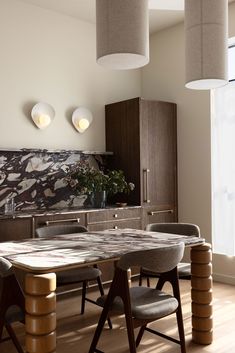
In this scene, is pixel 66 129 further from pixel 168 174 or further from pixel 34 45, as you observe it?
pixel 168 174

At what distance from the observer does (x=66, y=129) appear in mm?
4926

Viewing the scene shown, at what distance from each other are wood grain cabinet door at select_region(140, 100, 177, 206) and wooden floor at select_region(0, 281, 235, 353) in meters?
1.43

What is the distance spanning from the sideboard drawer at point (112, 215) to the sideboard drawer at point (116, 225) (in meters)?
0.04

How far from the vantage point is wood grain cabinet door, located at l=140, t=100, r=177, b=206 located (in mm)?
4859

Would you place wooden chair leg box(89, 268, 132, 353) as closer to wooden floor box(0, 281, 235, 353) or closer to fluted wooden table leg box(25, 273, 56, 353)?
fluted wooden table leg box(25, 273, 56, 353)

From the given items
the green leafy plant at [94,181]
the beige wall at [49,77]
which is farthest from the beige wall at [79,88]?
the green leafy plant at [94,181]

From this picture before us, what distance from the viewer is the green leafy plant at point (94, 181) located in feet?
15.0

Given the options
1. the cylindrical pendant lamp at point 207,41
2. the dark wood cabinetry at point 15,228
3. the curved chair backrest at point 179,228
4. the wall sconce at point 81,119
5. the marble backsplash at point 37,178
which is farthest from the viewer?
the wall sconce at point 81,119

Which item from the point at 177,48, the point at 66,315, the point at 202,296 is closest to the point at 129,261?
the point at 202,296

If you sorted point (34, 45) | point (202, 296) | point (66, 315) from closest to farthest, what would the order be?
point (202, 296), point (66, 315), point (34, 45)

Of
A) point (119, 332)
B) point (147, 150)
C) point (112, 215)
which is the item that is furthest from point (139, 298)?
point (147, 150)

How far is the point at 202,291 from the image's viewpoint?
2.99 m

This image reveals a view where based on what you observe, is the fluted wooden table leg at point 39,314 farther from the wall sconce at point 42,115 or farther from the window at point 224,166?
the window at point 224,166

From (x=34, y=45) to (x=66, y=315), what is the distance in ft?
10.0
